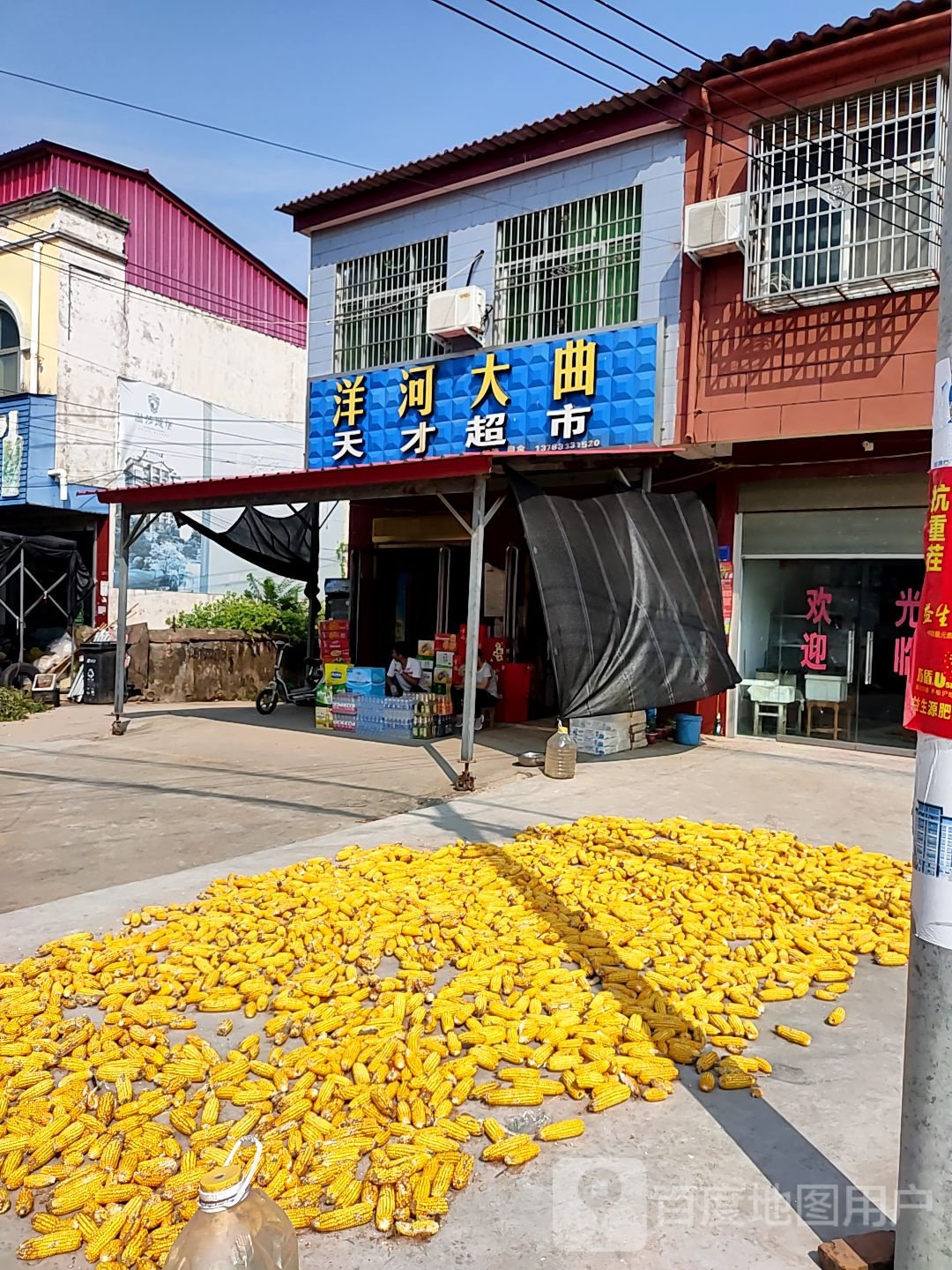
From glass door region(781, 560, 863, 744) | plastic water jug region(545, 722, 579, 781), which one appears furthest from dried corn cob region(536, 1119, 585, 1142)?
glass door region(781, 560, 863, 744)

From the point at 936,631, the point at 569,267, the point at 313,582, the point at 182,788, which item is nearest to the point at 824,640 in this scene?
the point at 569,267

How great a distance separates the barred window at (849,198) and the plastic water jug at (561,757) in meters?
5.81

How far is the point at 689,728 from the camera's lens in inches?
470

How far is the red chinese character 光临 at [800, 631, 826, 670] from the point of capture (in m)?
11.8

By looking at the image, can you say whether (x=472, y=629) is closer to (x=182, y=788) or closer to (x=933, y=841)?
(x=182, y=788)

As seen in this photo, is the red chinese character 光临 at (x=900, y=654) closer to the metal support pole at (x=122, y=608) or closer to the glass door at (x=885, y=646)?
the glass door at (x=885, y=646)

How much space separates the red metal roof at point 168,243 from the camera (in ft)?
64.3

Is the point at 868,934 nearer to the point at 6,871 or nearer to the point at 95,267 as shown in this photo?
the point at 6,871

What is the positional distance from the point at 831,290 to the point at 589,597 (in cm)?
487

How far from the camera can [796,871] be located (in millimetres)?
6227

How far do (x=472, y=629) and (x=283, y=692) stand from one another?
7.20 m

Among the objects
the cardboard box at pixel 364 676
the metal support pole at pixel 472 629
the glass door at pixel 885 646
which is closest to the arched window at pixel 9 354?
the cardboard box at pixel 364 676

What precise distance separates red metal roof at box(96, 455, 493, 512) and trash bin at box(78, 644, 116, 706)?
15.3 ft

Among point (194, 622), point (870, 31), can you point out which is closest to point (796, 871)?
point (870, 31)
